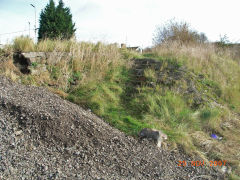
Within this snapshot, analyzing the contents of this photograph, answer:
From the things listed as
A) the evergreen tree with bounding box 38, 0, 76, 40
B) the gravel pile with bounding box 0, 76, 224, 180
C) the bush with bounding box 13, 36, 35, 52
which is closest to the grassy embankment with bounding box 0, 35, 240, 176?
the bush with bounding box 13, 36, 35, 52

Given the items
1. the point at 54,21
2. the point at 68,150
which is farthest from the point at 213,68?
the point at 54,21

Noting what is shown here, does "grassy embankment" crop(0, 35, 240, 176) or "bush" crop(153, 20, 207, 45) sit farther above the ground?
"bush" crop(153, 20, 207, 45)

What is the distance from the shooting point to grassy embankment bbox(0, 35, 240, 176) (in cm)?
369

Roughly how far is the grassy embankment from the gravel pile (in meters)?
0.56

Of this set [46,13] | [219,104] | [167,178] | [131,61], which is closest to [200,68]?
[219,104]

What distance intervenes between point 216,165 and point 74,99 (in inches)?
117

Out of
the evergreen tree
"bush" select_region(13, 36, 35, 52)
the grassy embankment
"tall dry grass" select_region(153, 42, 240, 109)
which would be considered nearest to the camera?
the grassy embankment

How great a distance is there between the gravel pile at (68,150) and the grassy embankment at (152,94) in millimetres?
558

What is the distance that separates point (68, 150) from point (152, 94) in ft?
9.34

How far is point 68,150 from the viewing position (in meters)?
2.49

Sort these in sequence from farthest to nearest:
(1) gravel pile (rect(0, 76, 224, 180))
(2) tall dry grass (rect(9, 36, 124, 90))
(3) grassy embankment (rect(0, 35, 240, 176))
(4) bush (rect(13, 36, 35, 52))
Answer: (4) bush (rect(13, 36, 35, 52)) < (2) tall dry grass (rect(9, 36, 124, 90)) < (3) grassy embankment (rect(0, 35, 240, 176)) < (1) gravel pile (rect(0, 76, 224, 180))

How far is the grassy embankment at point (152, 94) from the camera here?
3.69m
